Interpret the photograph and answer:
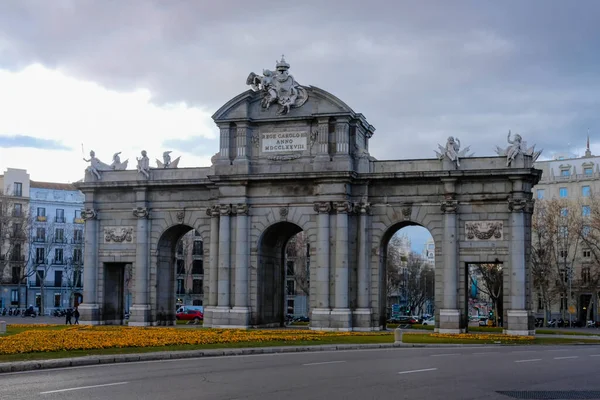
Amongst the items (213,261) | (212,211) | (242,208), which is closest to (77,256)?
(213,261)

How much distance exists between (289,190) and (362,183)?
15.9 ft

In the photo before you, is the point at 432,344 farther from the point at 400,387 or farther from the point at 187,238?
the point at 187,238

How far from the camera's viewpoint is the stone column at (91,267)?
203ft

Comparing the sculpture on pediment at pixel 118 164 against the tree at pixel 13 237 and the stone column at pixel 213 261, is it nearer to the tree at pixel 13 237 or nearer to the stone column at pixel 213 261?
the stone column at pixel 213 261

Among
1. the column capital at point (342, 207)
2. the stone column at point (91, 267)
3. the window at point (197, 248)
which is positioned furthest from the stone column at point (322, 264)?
the window at point (197, 248)

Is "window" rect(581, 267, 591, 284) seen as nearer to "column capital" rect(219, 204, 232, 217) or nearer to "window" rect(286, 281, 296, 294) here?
"window" rect(286, 281, 296, 294)

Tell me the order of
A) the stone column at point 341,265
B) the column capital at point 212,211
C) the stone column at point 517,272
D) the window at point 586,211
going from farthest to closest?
the window at point 586,211 → the column capital at point 212,211 → the stone column at point 341,265 → the stone column at point 517,272

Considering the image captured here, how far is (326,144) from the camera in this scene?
56.4 meters

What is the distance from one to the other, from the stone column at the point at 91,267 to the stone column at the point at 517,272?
28.5 metres

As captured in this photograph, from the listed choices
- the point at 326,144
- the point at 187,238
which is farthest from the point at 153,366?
the point at 187,238

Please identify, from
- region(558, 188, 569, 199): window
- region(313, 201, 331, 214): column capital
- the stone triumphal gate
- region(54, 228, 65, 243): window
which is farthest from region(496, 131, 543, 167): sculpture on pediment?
region(54, 228, 65, 243): window

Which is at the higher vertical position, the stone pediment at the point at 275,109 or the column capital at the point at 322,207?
the stone pediment at the point at 275,109

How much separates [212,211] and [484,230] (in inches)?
710

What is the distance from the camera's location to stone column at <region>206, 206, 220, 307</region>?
5919 cm
